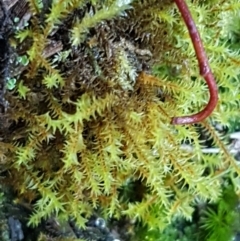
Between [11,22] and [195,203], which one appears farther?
[195,203]

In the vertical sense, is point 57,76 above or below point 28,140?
above

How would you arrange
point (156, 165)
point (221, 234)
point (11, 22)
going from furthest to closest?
1. point (221, 234)
2. point (156, 165)
3. point (11, 22)

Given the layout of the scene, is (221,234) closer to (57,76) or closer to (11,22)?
(57,76)

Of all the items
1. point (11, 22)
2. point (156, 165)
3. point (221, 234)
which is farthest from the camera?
point (221, 234)

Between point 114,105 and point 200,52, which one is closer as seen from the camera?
point 200,52

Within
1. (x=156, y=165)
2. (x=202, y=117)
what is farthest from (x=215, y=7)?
(x=156, y=165)

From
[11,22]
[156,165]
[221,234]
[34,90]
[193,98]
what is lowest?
[221,234]
